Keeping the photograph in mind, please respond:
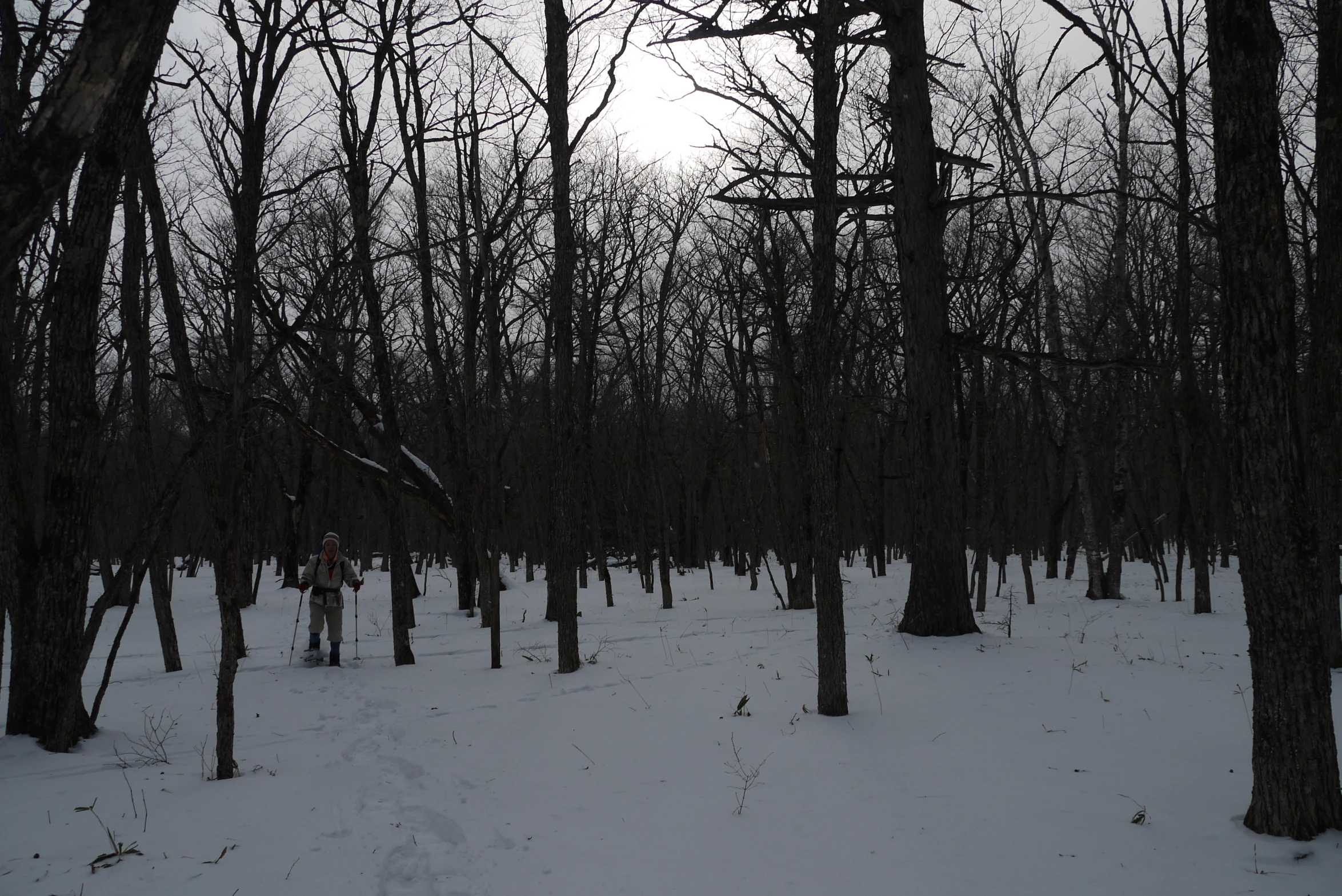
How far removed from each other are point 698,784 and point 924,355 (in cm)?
599

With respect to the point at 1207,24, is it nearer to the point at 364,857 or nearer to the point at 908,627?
the point at 364,857

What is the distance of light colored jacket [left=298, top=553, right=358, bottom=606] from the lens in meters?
10.5

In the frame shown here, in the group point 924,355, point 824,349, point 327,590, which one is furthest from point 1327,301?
point 327,590

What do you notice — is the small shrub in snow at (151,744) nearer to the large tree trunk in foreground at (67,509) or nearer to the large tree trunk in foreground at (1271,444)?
the large tree trunk in foreground at (67,509)

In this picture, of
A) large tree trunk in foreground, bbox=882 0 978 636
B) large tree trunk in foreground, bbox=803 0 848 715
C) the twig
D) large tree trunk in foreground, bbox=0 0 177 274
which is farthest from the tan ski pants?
large tree trunk in foreground, bbox=0 0 177 274

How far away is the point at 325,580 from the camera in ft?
34.6

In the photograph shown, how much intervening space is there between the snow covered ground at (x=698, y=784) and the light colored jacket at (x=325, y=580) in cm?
123

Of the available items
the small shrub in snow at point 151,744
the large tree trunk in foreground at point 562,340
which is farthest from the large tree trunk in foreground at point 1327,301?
the small shrub in snow at point 151,744

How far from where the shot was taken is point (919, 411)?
924 centimetres

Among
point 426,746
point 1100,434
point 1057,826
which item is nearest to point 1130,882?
point 1057,826

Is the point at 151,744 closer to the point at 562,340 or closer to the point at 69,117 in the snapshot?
the point at 562,340

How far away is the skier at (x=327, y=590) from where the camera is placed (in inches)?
415

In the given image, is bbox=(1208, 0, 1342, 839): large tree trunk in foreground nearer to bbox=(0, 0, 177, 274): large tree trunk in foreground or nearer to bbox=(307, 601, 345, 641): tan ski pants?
bbox=(0, 0, 177, 274): large tree trunk in foreground

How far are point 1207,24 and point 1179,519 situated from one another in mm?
13441
